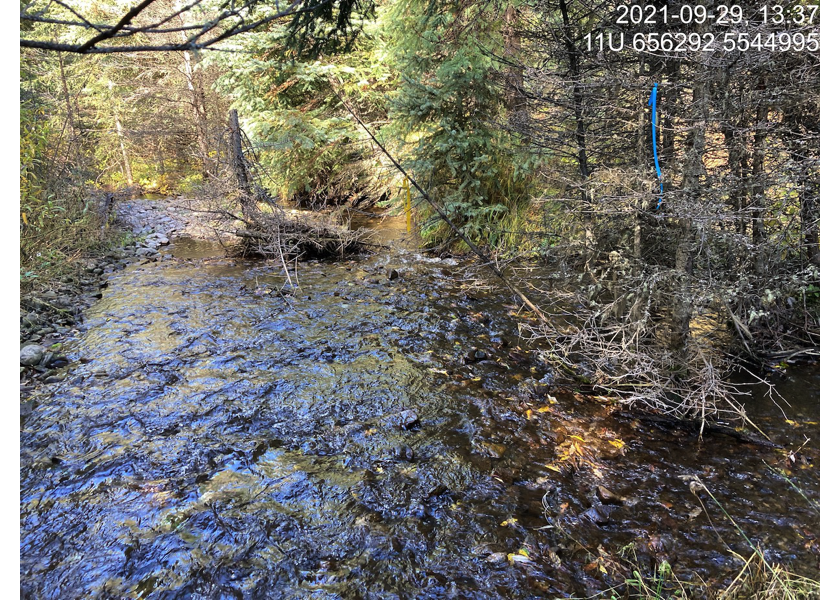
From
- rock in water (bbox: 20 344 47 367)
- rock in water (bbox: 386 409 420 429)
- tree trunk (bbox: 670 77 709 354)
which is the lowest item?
rock in water (bbox: 386 409 420 429)

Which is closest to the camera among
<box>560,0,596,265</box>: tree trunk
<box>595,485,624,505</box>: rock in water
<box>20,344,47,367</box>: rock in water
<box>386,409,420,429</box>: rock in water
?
<box>595,485,624,505</box>: rock in water

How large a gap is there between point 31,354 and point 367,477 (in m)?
4.26

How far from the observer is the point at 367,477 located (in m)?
3.66

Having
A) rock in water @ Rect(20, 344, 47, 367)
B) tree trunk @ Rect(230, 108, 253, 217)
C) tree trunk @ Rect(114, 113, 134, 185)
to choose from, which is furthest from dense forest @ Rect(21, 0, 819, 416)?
tree trunk @ Rect(114, 113, 134, 185)

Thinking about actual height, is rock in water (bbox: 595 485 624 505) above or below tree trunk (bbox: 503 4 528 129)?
below

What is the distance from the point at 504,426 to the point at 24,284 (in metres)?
6.92

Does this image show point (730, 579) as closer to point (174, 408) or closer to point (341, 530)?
point (341, 530)

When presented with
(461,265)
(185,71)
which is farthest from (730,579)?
(185,71)

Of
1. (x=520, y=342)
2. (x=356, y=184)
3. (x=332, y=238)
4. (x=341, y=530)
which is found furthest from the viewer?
(x=356, y=184)

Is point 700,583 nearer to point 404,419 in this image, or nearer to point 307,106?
point 404,419

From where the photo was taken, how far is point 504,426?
431 cm

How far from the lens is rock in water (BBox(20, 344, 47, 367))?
17.0ft

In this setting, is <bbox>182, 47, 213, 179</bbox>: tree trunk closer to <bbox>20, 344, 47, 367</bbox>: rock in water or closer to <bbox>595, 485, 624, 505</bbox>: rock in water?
<bbox>20, 344, 47, 367</bbox>: rock in water

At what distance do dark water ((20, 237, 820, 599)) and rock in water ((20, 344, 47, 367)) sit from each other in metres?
0.45
